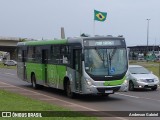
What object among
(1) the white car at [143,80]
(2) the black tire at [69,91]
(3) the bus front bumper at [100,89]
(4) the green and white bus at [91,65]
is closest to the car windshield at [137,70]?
(1) the white car at [143,80]

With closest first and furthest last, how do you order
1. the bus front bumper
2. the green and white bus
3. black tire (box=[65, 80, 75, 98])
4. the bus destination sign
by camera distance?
the bus front bumper → the green and white bus → the bus destination sign → black tire (box=[65, 80, 75, 98])

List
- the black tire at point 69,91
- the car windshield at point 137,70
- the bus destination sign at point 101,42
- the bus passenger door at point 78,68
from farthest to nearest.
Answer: the car windshield at point 137,70, the black tire at point 69,91, the bus destination sign at point 101,42, the bus passenger door at point 78,68

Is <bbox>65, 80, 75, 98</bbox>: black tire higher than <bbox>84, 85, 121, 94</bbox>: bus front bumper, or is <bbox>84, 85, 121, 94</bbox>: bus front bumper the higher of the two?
<bbox>84, 85, 121, 94</bbox>: bus front bumper

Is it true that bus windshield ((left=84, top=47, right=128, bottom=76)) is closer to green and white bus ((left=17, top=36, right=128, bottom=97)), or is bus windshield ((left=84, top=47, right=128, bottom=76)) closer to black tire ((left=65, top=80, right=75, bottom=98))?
green and white bus ((left=17, top=36, right=128, bottom=97))

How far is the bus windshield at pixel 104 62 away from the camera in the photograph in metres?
18.3

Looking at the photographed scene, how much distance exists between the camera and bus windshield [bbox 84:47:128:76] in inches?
722

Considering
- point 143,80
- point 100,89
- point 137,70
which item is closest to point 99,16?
point 137,70

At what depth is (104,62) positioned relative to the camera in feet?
60.5

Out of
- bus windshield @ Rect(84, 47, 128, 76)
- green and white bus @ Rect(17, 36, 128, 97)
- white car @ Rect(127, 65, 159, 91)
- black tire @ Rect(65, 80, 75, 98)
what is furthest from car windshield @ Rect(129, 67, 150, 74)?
bus windshield @ Rect(84, 47, 128, 76)

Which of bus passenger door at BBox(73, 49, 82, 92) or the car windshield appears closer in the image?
bus passenger door at BBox(73, 49, 82, 92)

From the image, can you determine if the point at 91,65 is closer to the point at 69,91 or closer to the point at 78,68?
the point at 78,68

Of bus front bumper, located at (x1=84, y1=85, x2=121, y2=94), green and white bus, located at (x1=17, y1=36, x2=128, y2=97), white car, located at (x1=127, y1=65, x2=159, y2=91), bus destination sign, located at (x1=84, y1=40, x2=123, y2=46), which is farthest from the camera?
white car, located at (x1=127, y1=65, x2=159, y2=91)

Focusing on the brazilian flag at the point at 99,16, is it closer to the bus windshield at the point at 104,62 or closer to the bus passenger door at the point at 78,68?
the bus passenger door at the point at 78,68

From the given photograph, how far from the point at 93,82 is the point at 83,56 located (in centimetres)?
120
